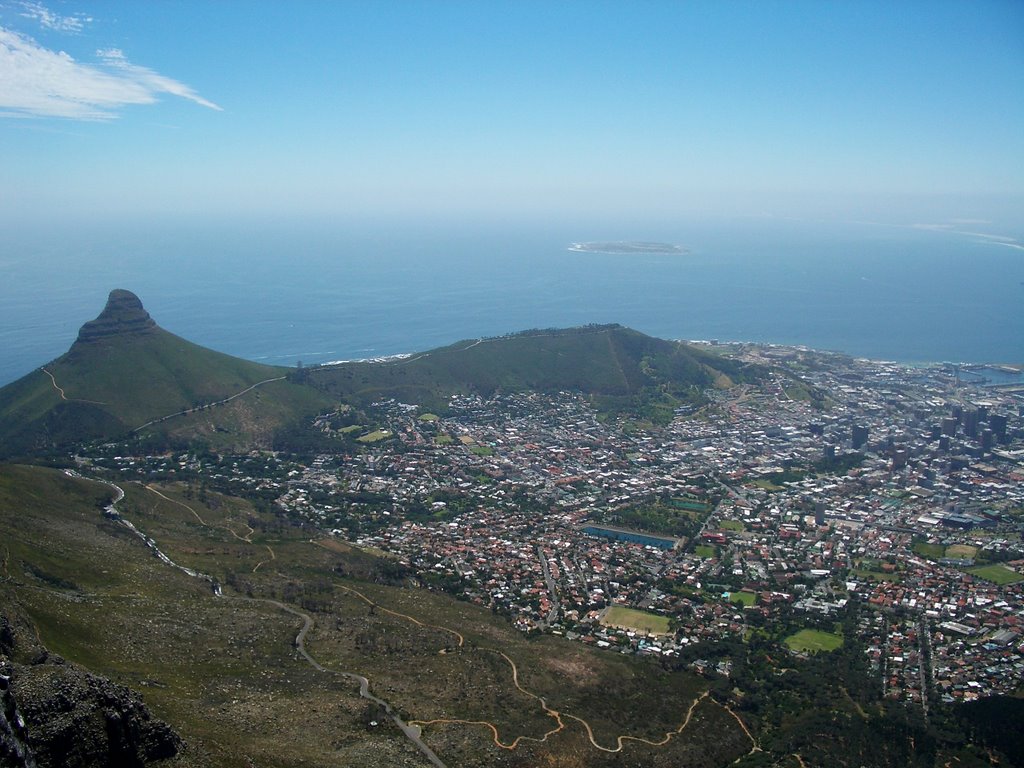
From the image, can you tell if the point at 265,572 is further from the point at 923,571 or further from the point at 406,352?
the point at 406,352

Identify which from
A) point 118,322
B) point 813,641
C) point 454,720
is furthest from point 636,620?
point 118,322

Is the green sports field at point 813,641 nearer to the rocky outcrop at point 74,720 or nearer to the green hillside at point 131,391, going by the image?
the rocky outcrop at point 74,720

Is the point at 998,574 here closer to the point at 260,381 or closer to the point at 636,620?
the point at 636,620

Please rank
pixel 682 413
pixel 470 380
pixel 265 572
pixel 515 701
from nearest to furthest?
pixel 515 701
pixel 265 572
pixel 682 413
pixel 470 380

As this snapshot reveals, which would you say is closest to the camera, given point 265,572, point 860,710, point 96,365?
point 860,710

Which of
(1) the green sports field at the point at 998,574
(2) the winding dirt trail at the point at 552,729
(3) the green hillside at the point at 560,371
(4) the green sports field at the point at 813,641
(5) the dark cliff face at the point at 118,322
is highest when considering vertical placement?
(5) the dark cliff face at the point at 118,322

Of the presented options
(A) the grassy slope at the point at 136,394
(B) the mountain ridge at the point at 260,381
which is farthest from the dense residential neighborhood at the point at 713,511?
(A) the grassy slope at the point at 136,394

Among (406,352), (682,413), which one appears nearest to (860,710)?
(682,413)
